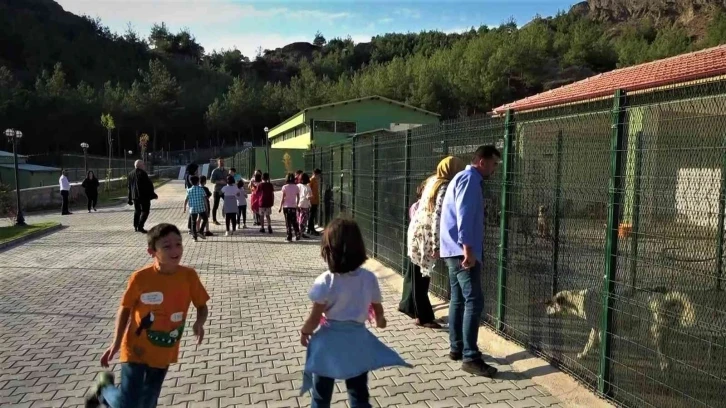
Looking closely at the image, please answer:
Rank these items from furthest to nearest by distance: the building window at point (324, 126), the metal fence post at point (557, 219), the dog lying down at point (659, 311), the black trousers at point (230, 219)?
the building window at point (324, 126)
the black trousers at point (230, 219)
the metal fence post at point (557, 219)
the dog lying down at point (659, 311)

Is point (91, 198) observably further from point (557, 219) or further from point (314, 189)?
point (557, 219)

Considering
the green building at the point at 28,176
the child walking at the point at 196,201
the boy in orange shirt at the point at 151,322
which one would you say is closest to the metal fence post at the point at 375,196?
the child walking at the point at 196,201

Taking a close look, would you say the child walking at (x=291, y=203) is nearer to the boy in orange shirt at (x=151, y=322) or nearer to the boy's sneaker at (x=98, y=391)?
the boy's sneaker at (x=98, y=391)

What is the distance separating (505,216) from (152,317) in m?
3.41

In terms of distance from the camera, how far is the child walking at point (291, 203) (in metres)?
12.8

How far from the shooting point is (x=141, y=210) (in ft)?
48.1

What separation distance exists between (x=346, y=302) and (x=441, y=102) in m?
66.7

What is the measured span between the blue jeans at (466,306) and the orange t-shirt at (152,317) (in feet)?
7.38

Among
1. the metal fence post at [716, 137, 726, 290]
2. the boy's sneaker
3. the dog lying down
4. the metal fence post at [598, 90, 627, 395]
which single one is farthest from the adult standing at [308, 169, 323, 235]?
the metal fence post at [716, 137, 726, 290]

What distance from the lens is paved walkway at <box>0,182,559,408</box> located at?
440 centimetres

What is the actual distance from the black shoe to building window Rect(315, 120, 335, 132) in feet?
133

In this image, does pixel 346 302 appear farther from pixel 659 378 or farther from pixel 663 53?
pixel 663 53

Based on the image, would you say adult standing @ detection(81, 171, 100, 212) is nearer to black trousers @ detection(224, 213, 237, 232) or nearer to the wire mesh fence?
black trousers @ detection(224, 213, 237, 232)

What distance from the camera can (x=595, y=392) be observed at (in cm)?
422
